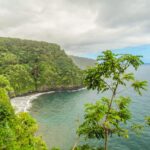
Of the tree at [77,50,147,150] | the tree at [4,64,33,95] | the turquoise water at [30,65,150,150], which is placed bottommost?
the turquoise water at [30,65,150,150]

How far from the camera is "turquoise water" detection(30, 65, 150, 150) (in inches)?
2148

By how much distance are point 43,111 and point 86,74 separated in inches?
3062

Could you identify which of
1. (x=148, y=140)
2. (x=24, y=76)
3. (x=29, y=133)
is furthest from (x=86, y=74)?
(x=24, y=76)

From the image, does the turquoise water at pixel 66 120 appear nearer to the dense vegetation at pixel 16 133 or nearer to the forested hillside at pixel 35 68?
the dense vegetation at pixel 16 133

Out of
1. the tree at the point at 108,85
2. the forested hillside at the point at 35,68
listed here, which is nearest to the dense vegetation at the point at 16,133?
the tree at the point at 108,85

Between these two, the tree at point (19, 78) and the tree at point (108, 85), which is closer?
the tree at point (108, 85)

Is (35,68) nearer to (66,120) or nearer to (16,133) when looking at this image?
(66,120)

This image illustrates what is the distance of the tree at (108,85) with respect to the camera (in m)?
15.6

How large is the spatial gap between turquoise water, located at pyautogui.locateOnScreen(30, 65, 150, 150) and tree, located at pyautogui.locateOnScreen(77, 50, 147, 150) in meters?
13.9

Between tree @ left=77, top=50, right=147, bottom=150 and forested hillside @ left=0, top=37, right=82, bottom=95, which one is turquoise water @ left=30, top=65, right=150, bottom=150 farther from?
forested hillside @ left=0, top=37, right=82, bottom=95

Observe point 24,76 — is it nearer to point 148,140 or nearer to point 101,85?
point 148,140

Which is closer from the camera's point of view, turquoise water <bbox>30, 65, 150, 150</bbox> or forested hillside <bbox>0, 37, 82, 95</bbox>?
turquoise water <bbox>30, 65, 150, 150</bbox>

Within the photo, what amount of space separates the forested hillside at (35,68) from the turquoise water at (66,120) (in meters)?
21.3

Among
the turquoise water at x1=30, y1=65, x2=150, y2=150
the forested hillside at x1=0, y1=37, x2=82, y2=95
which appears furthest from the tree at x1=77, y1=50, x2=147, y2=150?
the forested hillside at x1=0, y1=37, x2=82, y2=95
